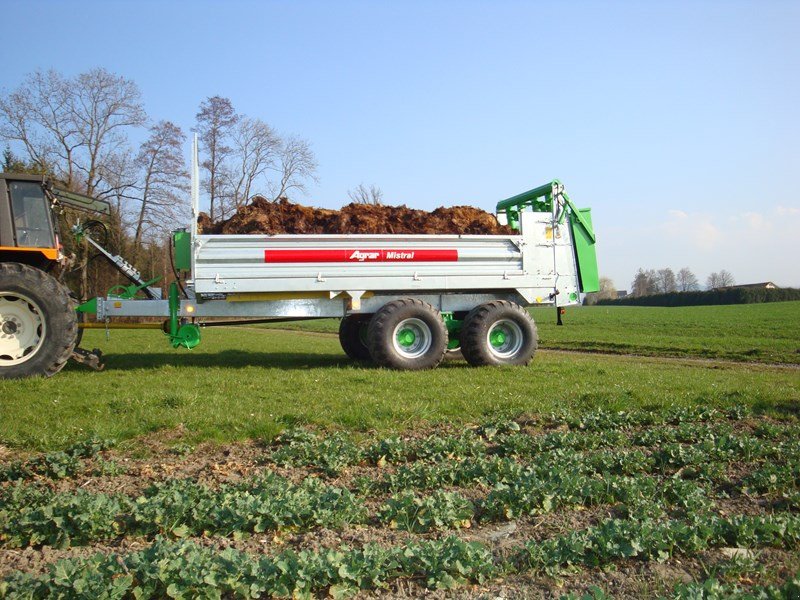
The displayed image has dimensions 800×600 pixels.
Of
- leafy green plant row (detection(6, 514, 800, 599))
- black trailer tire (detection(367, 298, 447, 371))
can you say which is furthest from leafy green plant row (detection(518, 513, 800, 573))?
black trailer tire (detection(367, 298, 447, 371))

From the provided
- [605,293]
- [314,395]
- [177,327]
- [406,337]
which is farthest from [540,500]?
[605,293]

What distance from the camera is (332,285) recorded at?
10.9m

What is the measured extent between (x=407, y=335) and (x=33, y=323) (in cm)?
578

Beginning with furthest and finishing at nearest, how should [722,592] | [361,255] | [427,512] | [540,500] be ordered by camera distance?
[361,255] < [540,500] < [427,512] < [722,592]

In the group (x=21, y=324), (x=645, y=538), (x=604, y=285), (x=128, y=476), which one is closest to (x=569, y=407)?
(x=645, y=538)

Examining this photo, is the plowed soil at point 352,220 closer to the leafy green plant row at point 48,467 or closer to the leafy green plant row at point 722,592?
A: the leafy green plant row at point 48,467

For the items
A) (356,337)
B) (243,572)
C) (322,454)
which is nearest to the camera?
(243,572)

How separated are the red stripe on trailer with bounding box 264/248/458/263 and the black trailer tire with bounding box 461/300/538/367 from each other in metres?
1.16

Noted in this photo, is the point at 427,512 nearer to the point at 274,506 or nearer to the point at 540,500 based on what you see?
the point at 540,500

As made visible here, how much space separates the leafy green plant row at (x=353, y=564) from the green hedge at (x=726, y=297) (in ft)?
197

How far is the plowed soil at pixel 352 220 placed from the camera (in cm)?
1076

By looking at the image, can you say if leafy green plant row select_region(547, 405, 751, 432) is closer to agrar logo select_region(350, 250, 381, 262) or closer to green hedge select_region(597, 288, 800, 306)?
agrar logo select_region(350, 250, 381, 262)

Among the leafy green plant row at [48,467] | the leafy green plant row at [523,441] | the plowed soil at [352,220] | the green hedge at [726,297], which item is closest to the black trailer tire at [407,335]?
the plowed soil at [352,220]

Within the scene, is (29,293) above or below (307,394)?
above
